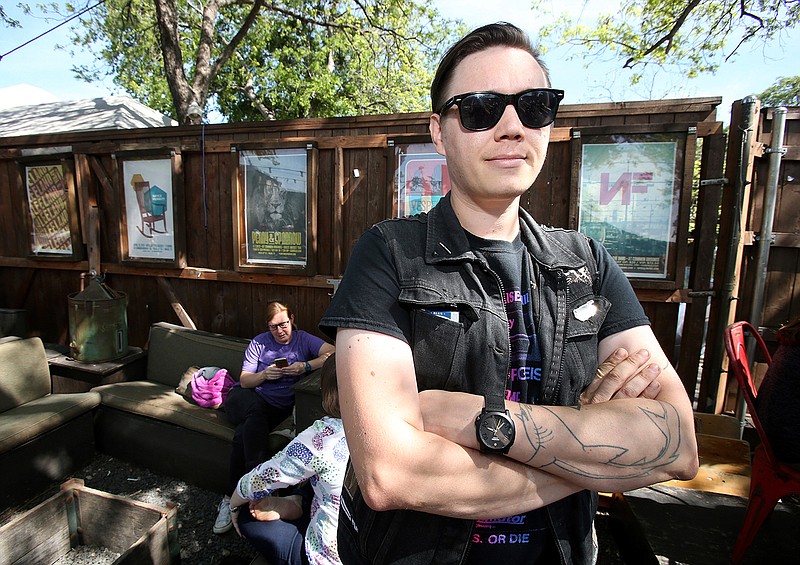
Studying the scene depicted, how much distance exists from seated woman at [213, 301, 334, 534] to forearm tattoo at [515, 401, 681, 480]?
270cm

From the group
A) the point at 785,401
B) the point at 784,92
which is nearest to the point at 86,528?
the point at 785,401

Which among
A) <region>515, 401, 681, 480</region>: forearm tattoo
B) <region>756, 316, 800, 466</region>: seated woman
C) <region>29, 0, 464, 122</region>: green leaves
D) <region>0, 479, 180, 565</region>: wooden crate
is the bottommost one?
<region>0, 479, 180, 565</region>: wooden crate

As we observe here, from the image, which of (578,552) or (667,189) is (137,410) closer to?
(578,552)

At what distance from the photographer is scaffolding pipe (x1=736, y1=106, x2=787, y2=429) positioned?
3.43 m

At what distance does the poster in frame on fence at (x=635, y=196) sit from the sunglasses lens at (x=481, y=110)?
2.96 meters

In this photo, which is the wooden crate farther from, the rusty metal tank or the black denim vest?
the rusty metal tank

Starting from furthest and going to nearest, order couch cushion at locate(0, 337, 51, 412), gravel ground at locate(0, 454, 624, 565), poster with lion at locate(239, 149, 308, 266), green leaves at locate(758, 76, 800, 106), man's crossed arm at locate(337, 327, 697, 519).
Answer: green leaves at locate(758, 76, 800, 106), poster with lion at locate(239, 149, 308, 266), couch cushion at locate(0, 337, 51, 412), gravel ground at locate(0, 454, 624, 565), man's crossed arm at locate(337, 327, 697, 519)

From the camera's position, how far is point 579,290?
1159mm

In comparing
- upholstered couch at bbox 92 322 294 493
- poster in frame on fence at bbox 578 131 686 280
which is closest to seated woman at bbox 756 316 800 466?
poster in frame on fence at bbox 578 131 686 280

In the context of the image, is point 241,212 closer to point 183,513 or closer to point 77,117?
point 183,513

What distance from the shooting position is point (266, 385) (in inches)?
148

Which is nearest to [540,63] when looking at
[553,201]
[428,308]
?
[428,308]

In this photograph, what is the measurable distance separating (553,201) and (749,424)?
2.48 metres

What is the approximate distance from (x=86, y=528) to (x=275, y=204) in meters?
3.03
